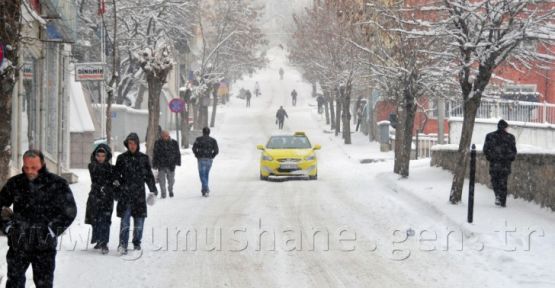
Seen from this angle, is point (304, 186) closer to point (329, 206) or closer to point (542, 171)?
point (329, 206)

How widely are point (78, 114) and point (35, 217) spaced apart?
21390mm

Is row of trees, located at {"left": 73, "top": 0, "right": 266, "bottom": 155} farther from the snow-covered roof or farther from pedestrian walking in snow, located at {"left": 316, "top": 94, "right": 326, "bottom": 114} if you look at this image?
pedestrian walking in snow, located at {"left": 316, "top": 94, "right": 326, "bottom": 114}

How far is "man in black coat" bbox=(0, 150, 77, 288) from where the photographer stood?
25.5 ft

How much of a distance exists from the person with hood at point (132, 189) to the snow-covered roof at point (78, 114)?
52.3 feet

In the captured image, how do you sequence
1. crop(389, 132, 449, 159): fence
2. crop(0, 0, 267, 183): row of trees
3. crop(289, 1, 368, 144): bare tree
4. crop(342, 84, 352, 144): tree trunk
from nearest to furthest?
crop(0, 0, 267, 183): row of trees
crop(389, 132, 449, 159): fence
crop(289, 1, 368, 144): bare tree
crop(342, 84, 352, 144): tree trunk

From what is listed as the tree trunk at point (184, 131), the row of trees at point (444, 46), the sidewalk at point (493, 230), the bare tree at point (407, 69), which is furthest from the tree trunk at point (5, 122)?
the tree trunk at point (184, 131)

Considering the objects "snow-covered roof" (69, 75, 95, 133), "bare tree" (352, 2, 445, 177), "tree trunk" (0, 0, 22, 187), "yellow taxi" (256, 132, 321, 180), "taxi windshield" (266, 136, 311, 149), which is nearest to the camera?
"tree trunk" (0, 0, 22, 187)


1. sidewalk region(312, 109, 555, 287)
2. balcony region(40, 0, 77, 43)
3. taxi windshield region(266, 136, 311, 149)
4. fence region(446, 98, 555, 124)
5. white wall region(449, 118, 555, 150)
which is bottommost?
sidewalk region(312, 109, 555, 287)

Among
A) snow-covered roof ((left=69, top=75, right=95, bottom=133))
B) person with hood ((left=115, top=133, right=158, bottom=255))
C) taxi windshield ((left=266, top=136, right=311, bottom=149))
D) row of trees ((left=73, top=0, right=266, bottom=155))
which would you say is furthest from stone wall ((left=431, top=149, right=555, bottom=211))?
snow-covered roof ((left=69, top=75, right=95, bottom=133))

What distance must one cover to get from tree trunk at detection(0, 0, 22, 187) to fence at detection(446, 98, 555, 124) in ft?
53.1

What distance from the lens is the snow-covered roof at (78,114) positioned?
28.2 metres

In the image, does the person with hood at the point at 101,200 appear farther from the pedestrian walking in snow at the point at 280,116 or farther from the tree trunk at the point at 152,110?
the pedestrian walking in snow at the point at 280,116

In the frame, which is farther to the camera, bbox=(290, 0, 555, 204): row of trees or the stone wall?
bbox=(290, 0, 555, 204): row of trees

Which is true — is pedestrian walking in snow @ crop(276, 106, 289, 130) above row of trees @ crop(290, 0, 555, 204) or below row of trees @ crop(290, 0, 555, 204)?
below
